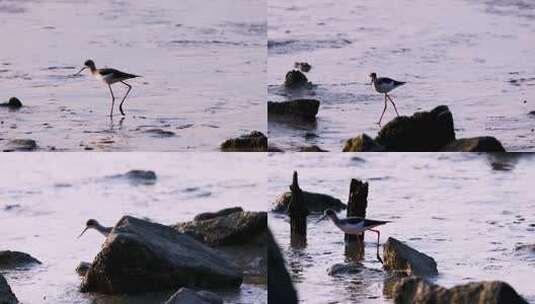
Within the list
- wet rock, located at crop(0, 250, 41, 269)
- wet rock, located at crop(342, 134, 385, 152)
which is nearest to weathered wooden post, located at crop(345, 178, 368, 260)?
wet rock, located at crop(342, 134, 385, 152)

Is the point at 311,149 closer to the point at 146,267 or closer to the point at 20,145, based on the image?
the point at 20,145

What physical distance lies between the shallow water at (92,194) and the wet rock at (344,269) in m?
1.57

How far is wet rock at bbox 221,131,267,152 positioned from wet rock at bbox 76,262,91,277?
2871 millimetres

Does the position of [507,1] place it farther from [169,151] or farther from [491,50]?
[169,151]

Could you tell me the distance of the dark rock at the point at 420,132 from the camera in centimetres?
1223

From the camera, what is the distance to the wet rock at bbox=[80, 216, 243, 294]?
9398mm

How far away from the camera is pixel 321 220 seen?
11.7 metres

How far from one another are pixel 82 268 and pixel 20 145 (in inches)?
115

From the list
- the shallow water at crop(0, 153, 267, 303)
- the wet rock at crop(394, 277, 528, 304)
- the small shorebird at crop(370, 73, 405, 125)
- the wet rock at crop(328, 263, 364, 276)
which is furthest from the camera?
the small shorebird at crop(370, 73, 405, 125)

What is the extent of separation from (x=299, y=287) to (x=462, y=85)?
5321 mm

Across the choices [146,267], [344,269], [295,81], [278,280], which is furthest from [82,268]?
[295,81]

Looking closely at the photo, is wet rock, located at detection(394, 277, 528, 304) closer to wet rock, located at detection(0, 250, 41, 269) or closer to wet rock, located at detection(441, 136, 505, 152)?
wet rock, located at detection(0, 250, 41, 269)

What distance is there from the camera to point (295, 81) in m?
14.4

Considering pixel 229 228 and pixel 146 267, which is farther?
pixel 229 228
